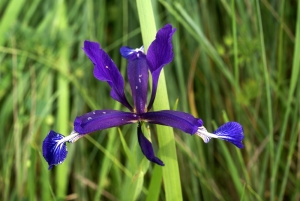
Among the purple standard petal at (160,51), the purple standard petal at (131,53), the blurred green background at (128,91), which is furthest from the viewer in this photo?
the blurred green background at (128,91)

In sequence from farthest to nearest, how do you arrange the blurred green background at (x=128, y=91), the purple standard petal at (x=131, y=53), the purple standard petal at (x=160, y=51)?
the blurred green background at (x=128, y=91), the purple standard petal at (x=131, y=53), the purple standard petal at (x=160, y=51)

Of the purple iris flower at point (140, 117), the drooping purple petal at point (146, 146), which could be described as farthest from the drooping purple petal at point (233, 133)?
the drooping purple petal at point (146, 146)

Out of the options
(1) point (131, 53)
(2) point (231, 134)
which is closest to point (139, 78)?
(1) point (131, 53)

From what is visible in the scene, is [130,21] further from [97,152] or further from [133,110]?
[133,110]

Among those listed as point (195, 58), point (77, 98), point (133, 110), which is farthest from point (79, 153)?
point (133, 110)

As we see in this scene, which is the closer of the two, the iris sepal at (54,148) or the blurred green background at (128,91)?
the iris sepal at (54,148)

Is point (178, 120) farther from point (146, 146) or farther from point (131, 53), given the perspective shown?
point (131, 53)

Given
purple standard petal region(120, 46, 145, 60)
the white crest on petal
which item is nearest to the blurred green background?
purple standard petal region(120, 46, 145, 60)

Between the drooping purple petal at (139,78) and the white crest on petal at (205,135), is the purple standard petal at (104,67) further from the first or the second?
the white crest on petal at (205,135)
